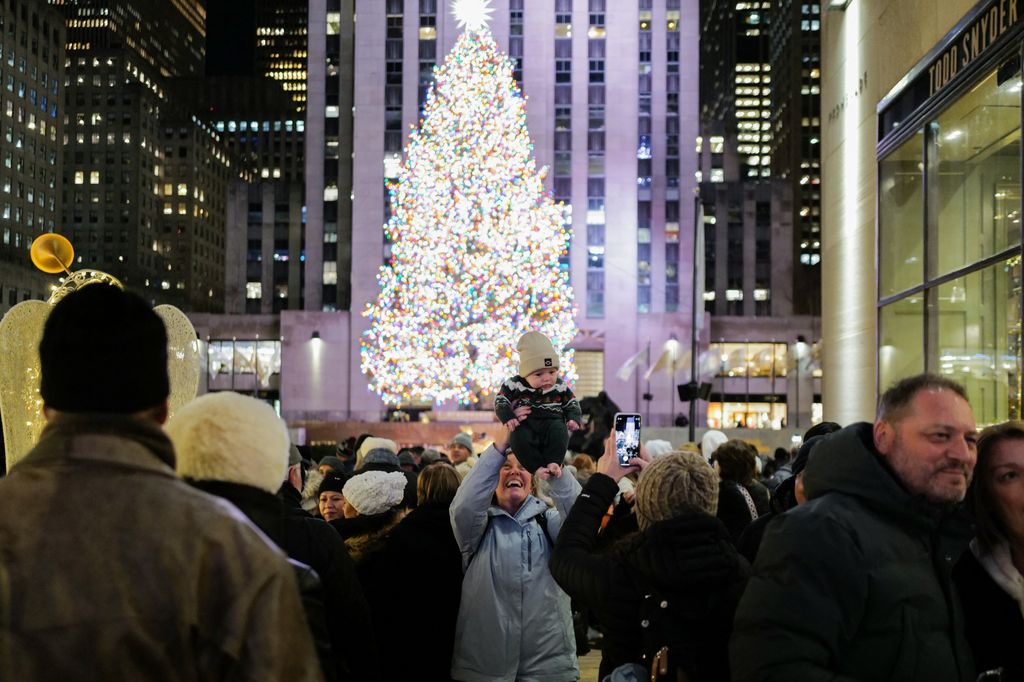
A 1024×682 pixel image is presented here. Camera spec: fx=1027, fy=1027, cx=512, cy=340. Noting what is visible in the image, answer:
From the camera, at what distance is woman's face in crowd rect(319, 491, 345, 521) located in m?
6.86

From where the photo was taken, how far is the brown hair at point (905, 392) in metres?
3.03

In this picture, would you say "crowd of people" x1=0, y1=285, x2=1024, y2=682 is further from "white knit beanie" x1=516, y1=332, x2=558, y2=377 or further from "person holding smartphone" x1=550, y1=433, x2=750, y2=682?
"white knit beanie" x1=516, y1=332, x2=558, y2=377

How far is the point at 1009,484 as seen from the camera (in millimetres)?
3350

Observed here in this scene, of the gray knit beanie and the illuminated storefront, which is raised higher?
the illuminated storefront

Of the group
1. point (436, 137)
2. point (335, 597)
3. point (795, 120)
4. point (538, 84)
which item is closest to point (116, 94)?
point (795, 120)

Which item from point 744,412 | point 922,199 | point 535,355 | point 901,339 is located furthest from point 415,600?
point 744,412

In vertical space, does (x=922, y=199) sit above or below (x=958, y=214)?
above

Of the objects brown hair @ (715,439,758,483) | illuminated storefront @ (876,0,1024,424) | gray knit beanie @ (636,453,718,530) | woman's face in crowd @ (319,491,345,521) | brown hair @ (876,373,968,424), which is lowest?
woman's face in crowd @ (319,491,345,521)

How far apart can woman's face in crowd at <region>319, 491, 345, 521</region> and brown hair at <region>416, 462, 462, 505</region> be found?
5.87 ft

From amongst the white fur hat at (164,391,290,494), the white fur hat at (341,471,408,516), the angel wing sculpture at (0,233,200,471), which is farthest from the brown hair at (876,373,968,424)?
the angel wing sculpture at (0,233,200,471)

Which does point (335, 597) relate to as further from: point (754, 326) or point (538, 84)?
point (754, 326)

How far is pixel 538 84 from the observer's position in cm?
6153

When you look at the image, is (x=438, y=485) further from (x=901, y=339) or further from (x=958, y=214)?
(x=901, y=339)

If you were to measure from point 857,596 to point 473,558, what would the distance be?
8.22 feet
